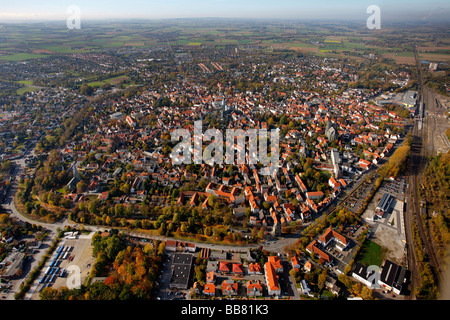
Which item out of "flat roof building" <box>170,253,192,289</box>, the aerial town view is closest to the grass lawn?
the aerial town view

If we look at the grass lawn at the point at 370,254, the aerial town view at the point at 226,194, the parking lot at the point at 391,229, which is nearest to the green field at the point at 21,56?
the aerial town view at the point at 226,194

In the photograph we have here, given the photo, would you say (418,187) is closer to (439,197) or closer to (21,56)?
(439,197)

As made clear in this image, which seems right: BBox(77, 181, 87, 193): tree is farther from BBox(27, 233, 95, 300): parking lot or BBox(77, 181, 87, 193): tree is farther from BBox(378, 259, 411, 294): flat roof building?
BBox(378, 259, 411, 294): flat roof building
